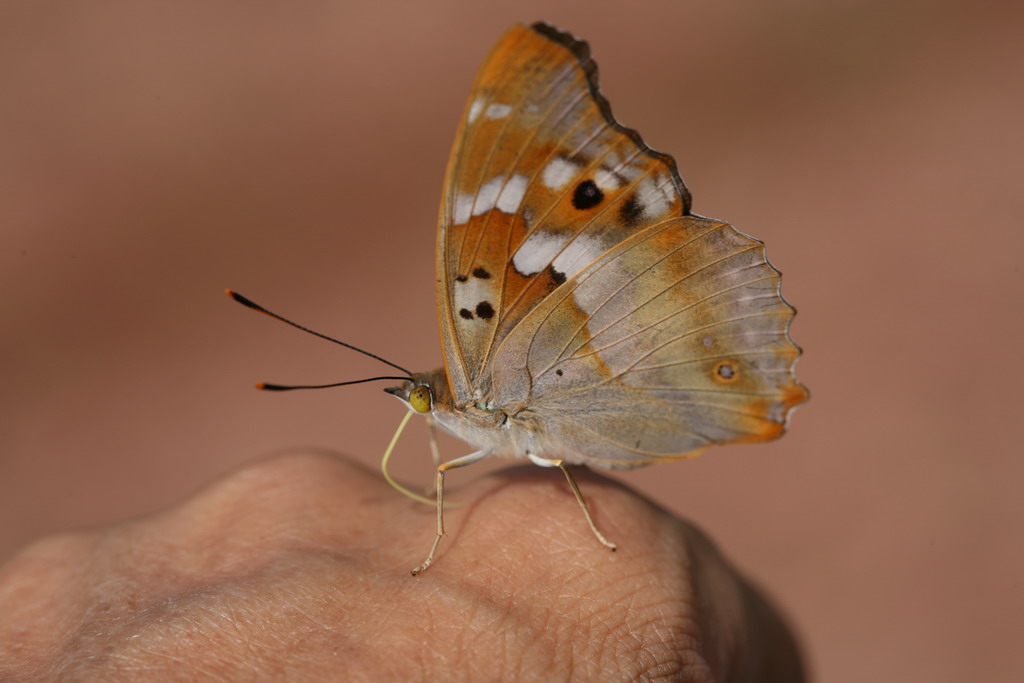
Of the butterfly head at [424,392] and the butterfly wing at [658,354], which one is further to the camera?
the butterfly head at [424,392]

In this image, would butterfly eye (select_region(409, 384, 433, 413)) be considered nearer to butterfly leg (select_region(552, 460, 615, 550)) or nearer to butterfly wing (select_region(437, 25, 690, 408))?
butterfly wing (select_region(437, 25, 690, 408))

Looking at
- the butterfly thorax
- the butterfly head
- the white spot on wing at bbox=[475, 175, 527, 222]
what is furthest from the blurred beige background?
the white spot on wing at bbox=[475, 175, 527, 222]

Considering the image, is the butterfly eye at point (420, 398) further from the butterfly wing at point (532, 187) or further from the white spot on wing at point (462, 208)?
the white spot on wing at point (462, 208)

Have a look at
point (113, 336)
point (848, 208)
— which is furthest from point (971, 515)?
point (113, 336)

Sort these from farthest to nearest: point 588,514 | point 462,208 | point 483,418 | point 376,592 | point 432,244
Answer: point 432,244 < point 483,418 < point 462,208 < point 588,514 < point 376,592

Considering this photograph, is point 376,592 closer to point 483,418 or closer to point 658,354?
point 483,418

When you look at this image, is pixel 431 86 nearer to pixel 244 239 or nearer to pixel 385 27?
pixel 385 27

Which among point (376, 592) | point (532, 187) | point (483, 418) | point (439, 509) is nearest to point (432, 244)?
point (483, 418)

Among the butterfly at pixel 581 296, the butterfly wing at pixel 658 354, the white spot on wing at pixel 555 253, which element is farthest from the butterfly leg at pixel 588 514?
the white spot on wing at pixel 555 253
